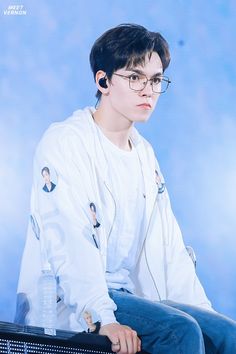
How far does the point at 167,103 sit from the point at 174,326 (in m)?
1.03

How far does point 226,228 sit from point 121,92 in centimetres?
65

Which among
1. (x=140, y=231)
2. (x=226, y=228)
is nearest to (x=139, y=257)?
(x=140, y=231)

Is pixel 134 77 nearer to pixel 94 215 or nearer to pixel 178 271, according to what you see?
pixel 94 215

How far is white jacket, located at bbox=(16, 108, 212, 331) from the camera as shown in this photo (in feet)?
8.43

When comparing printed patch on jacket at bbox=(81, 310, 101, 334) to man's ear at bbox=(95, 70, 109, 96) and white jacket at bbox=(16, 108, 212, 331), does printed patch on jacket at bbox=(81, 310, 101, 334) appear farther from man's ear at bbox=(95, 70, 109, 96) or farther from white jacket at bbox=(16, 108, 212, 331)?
man's ear at bbox=(95, 70, 109, 96)

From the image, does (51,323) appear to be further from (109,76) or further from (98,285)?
(109,76)

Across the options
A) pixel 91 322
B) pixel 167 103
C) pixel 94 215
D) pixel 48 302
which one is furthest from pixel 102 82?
pixel 91 322

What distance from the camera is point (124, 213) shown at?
280 cm

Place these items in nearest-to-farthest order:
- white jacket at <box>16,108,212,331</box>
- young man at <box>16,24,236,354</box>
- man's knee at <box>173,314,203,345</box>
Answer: man's knee at <box>173,314,203,345</box> → young man at <box>16,24,236,354</box> → white jacket at <box>16,108,212,331</box>

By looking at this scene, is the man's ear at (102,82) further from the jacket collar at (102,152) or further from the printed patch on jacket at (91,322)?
the printed patch on jacket at (91,322)

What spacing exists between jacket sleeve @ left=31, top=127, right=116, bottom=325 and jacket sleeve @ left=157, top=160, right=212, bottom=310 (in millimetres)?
364

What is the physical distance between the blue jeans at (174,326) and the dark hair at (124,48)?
2.56 feet

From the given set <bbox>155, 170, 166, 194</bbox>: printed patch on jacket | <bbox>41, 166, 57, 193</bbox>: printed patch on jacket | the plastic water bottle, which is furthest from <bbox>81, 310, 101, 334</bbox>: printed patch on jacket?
<bbox>155, 170, 166, 194</bbox>: printed patch on jacket

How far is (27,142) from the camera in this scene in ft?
9.99
